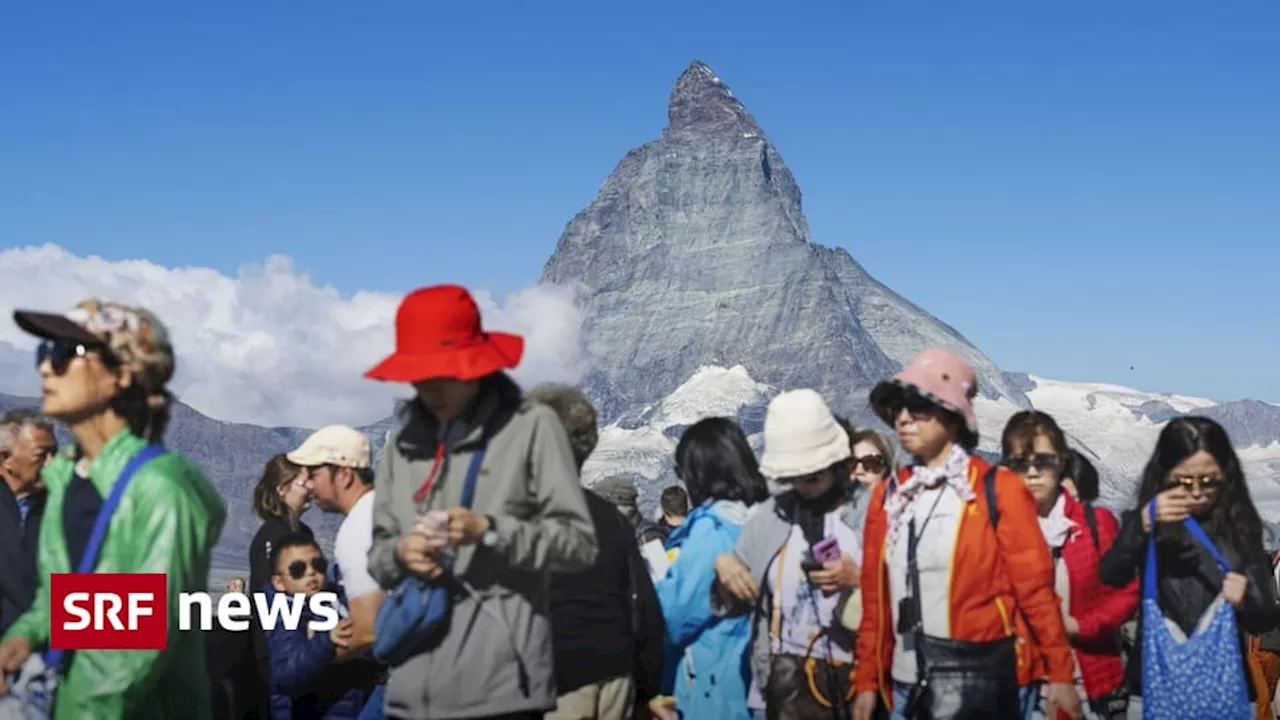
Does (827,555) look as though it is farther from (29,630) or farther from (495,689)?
(29,630)

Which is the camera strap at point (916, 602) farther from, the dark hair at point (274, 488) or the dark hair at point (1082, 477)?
the dark hair at point (274, 488)

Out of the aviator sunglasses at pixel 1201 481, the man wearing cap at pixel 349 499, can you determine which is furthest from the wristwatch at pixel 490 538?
the aviator sunglasses at pixel 1201 481

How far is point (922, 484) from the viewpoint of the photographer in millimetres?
6727

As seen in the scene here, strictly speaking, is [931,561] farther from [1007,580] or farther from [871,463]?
[871,463]

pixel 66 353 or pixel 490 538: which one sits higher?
pixel 66 353

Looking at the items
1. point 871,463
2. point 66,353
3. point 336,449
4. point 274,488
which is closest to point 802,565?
point 871,463

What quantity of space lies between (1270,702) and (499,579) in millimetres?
6363

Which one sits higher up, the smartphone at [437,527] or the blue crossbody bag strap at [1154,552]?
the smartphone at [437,527]

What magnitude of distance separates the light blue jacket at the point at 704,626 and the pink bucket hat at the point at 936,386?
125 cm

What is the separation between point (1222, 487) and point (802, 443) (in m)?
1.78

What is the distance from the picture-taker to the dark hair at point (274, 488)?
31.8 ft

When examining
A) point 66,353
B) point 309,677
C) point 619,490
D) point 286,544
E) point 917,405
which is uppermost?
point 66,353

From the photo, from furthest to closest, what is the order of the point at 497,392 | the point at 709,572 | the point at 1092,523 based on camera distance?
the point at 1092,523
the point at 709,572
the point at 497,392

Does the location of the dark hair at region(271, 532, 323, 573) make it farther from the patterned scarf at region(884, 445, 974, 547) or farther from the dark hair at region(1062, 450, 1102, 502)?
the dark hair at region(1062, 450, 1102, 502)
